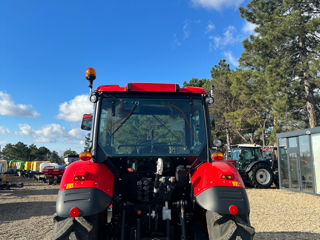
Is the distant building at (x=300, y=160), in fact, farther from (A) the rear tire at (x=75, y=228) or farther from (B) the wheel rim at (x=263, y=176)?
(A) the rear tire at (x=75, y=228)

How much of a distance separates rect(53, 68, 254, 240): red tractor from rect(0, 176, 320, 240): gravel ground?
361cm

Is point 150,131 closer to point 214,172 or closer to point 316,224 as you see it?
point 214,172

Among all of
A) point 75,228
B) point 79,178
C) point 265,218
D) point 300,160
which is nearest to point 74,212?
point 75,228

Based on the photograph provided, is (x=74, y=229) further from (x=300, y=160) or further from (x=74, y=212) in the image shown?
(x=300, y=160)

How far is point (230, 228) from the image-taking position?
8.36 ft

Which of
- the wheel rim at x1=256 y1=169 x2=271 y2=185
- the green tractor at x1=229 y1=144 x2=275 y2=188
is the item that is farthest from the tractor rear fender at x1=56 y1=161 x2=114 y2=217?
the wheel rim at x1=256 y1=169 x2=271 y2=185

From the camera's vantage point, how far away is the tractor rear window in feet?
10.7

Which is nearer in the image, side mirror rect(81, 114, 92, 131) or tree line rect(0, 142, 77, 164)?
side mirror rect(81, 114, 92, 131)

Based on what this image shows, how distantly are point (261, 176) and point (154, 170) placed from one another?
1392 cm

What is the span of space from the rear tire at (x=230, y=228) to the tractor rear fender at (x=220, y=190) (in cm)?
9

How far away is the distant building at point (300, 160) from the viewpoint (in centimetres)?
1216

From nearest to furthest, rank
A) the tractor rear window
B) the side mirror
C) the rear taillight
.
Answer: the rear taillight
the tractor rear window
the side mirror

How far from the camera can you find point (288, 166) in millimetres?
14180

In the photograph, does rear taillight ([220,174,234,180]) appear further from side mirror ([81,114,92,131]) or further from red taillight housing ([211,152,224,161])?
side mirror ([81,114,92,131])
